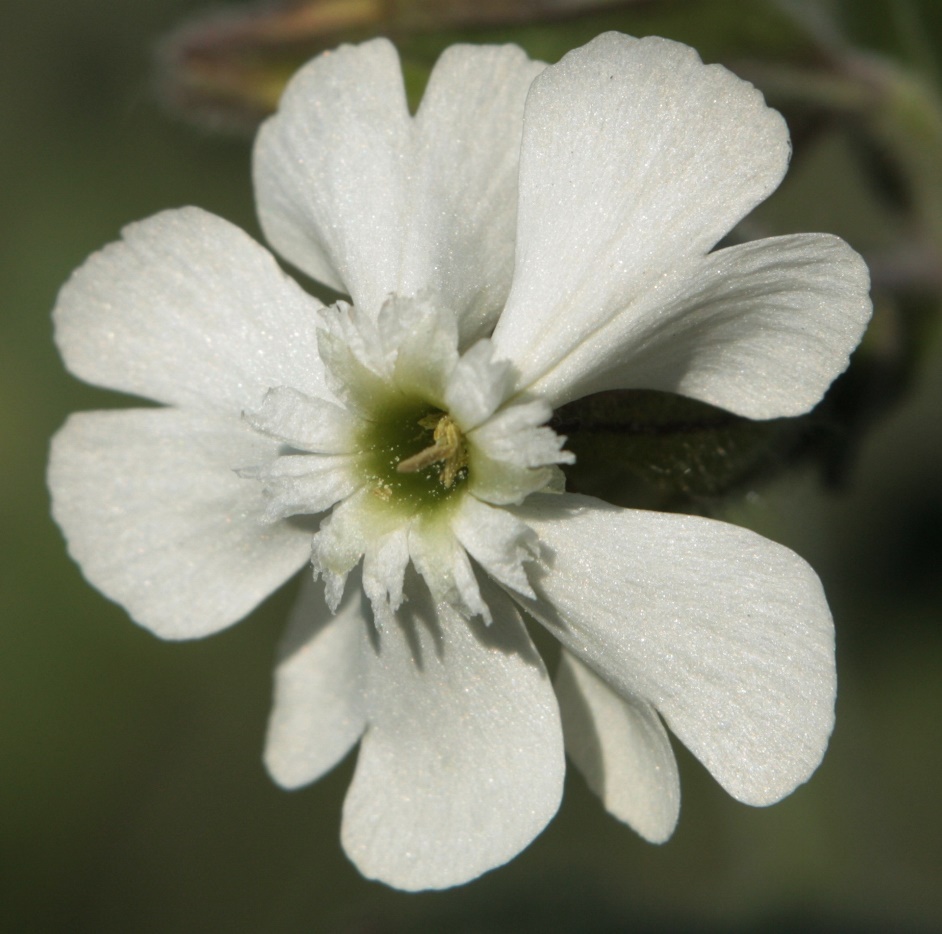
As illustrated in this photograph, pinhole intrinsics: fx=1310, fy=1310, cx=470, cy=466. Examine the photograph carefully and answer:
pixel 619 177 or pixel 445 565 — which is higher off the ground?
pixel 619 177

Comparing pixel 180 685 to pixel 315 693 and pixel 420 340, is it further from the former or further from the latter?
pixel 420 340

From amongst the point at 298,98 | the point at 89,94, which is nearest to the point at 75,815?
the point at 89,94

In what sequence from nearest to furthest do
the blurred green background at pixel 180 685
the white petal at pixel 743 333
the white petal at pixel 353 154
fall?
the white petal at pixel 743 333 → the white petal at pixel 353 154 → the blurred green background at pixel 180 685

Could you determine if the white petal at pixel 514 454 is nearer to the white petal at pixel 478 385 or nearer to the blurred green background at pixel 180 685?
the white petal at pixel 478 385

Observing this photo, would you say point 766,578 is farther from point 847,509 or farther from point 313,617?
point 847,509

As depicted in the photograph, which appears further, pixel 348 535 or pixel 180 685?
pixel 180 685

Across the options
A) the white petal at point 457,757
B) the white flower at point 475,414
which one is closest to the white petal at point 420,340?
the white flower at point 475,414

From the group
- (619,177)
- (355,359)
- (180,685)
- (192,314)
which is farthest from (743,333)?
(180,685)
